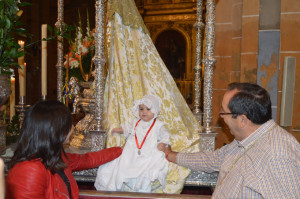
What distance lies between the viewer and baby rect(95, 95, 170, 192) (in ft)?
7.41

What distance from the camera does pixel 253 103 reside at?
1625 millimetres

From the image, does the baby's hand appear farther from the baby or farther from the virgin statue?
the virgin statue

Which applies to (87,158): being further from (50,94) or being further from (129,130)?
(50,94)

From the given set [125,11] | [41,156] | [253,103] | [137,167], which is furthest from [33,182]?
[125,11]

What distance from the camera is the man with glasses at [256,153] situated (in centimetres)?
144

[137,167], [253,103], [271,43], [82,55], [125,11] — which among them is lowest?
[137,167]

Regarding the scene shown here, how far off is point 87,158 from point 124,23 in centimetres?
149

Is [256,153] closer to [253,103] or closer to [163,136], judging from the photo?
[253,103]

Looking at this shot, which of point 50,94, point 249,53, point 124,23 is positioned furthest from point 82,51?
point 50,94

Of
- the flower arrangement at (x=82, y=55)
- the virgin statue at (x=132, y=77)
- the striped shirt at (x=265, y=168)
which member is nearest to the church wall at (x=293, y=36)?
the virgin statue at (x=132, y=77)

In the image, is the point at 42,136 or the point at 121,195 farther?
the point at 121,195

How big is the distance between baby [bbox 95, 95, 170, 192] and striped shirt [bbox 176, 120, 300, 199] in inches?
27.3

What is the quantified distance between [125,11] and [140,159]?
5.14 feet

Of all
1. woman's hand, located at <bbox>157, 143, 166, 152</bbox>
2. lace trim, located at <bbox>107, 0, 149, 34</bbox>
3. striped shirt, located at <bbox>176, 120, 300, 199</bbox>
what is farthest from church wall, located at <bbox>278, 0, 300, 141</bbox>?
striped shirt, located at <bbox>176, 120, 300, 199</bbox>
